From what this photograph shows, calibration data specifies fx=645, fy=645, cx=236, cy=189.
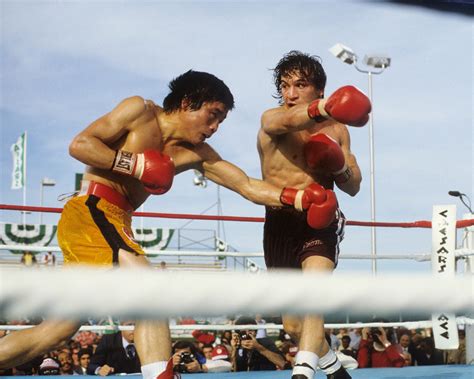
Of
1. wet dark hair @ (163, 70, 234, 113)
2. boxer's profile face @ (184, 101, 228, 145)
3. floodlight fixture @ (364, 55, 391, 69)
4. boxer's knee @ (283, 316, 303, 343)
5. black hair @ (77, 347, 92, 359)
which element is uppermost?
floodlight fixture @ (364, 55, 391, 69)

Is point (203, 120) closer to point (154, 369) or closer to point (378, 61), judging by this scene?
point (154, 369)

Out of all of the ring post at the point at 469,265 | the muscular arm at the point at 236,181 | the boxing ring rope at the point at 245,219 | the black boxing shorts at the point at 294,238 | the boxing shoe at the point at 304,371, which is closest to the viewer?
the boxing shoe at the point at 304,371

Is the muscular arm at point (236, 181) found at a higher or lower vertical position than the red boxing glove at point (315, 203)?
higher

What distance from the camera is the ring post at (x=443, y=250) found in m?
3.24

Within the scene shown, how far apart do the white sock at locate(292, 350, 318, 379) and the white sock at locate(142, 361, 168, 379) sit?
1.66ft

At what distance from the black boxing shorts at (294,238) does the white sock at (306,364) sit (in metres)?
0.36

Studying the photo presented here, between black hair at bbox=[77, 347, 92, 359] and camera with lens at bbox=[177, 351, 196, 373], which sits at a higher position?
camera with lens at bbox=[177, 351, 196, 373]

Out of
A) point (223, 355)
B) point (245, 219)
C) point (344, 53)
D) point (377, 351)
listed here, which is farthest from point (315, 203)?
point (344, 53)

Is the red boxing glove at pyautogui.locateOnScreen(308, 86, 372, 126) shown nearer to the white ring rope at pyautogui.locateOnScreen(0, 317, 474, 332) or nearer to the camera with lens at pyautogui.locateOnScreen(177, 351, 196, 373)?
the white ring rope at pyautogui.locateOnScreen(0, 317, 474, 332)

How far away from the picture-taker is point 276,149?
237 cm

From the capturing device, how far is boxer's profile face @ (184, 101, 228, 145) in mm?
2012

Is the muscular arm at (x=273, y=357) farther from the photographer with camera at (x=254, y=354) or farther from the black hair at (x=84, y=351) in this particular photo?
the black hair at (x=84, y=351)

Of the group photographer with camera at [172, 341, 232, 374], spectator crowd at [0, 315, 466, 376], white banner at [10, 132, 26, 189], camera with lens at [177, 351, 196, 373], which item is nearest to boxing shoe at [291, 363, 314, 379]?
spectator crowd at [0, 315, 466, 376]

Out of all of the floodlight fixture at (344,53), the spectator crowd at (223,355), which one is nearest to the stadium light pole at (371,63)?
the floodlight fixture at (344,53)
